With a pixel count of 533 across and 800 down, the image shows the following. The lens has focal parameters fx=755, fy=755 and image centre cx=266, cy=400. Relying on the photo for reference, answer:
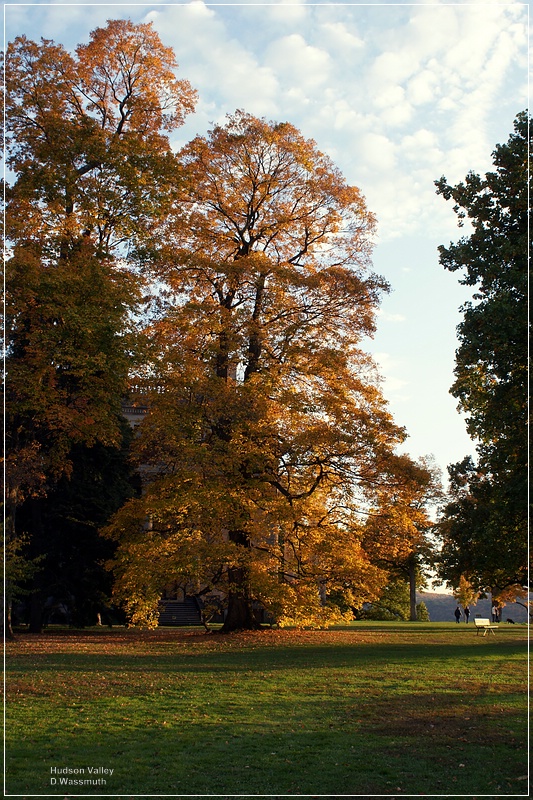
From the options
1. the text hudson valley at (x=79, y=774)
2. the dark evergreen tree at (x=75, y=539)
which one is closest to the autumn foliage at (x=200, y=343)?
the dark evergreen tree at (x=75, y=539)

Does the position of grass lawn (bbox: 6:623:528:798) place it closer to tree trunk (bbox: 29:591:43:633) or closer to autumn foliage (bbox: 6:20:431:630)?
autumn foliage (bbox: 6:20:431:630)

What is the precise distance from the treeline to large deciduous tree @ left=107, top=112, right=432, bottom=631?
3.0 inches

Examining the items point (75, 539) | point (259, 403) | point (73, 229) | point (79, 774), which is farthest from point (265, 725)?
point (75, 539)

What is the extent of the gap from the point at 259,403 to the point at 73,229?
27.8 feet

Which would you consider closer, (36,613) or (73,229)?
(73,229)

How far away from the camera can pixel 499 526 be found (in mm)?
14453

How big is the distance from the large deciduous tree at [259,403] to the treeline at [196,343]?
0.25ft

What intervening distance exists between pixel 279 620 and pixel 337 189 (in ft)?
51.8

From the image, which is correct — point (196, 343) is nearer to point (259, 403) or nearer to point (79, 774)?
point (259, 403)

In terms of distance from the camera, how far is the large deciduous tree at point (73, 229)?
916 inches

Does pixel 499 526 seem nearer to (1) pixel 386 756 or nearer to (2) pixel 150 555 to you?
(1) pixel 386 756

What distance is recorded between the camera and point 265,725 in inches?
434

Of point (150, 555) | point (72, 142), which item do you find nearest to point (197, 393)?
point (150, 555)

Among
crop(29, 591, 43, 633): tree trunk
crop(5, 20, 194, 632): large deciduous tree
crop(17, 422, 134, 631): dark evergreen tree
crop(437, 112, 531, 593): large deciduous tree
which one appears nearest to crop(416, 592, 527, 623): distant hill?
crop(17, 422, 134, 631): dark evergreen tree
